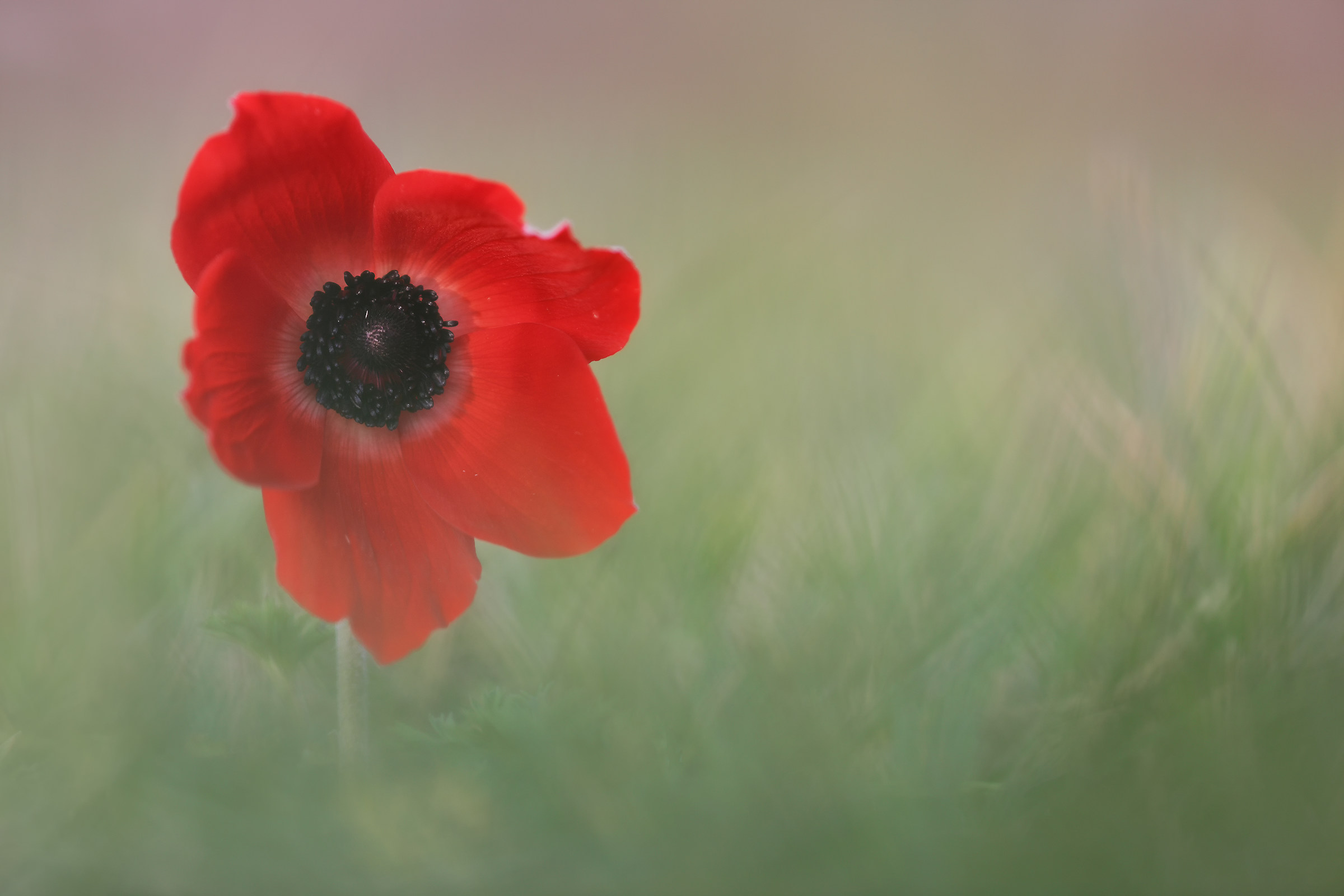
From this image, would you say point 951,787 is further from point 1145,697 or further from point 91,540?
point 91,540

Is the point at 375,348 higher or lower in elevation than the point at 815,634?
higher

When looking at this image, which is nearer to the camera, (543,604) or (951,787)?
(951,787)

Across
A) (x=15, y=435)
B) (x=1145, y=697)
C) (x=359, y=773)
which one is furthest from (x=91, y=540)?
(x=1145, y=697)

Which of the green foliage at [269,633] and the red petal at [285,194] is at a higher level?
the red petal at [285,194]

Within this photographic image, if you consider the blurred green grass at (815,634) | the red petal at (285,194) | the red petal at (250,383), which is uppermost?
the red petal at (285,194)

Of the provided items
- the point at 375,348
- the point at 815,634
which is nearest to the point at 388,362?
the point at 375,348

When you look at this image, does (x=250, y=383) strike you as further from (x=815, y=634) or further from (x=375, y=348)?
(x=815, y=634)

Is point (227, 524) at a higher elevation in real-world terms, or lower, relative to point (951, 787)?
higher
